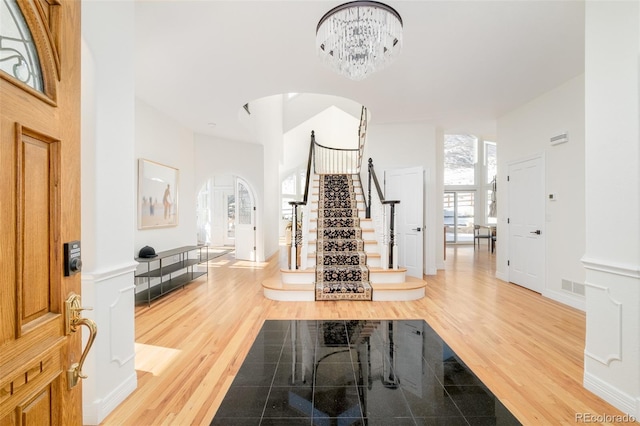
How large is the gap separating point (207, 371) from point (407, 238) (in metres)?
4.13

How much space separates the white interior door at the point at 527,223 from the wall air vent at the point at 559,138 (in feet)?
1.05

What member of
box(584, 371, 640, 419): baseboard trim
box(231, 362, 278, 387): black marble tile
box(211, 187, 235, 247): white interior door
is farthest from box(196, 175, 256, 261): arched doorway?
box(584, 371, 640, 419): baseboard trim

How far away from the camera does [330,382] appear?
2.21 m

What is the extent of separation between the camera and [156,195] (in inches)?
189

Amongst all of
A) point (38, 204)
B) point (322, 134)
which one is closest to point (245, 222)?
point (322, 134)

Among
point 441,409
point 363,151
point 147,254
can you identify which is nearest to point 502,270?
point 363,151

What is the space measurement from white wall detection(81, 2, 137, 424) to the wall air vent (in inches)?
203

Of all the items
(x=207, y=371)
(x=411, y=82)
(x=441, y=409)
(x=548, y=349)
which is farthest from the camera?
(x=411, y=82)

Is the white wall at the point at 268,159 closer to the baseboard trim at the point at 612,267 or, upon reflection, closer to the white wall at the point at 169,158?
the white wall at the point at 169,158

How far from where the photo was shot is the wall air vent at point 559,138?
4016mm

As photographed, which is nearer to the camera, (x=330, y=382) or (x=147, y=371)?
(x=330, y=382)

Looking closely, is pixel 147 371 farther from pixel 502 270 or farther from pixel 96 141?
pixel 502 270

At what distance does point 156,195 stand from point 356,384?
428 cm

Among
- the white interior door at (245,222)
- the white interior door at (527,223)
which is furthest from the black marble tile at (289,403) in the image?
the white interior door at (245,222)
